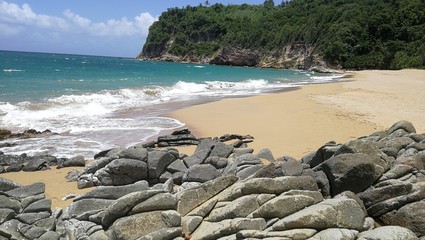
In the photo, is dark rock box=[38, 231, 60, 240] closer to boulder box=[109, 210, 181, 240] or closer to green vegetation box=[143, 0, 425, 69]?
boulder box=[109, 210, 181, 240]

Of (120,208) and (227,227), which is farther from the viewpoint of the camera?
(120,208)

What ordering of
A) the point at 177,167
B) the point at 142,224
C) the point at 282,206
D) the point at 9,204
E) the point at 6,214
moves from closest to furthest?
1. the point at 282,206
2. the point at 142,224
3. the point at 6,214
4. the point at 9,204
5. the point at 177,167

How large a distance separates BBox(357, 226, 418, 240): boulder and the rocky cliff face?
83.4 metres

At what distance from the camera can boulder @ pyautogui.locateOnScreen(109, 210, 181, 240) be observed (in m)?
6.46

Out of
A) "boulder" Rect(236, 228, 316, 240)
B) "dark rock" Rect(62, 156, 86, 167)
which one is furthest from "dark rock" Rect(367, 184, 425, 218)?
"dark rock" Rect(62, 156, 86, 167)

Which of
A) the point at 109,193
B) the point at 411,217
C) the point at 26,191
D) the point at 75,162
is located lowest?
the point at 75,162

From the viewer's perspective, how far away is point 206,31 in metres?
146

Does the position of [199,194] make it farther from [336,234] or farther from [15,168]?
[15,168]

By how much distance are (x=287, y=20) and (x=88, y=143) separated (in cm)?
11674

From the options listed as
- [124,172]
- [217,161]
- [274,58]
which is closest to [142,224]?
[124,172]

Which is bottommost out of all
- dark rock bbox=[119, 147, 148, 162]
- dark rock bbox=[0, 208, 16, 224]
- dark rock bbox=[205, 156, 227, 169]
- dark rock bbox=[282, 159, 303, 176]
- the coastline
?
the coastline

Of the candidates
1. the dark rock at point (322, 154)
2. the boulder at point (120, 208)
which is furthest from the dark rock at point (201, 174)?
the dark rock at point (322, 154)

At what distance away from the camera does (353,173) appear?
709 centimetres

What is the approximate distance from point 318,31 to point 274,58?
15394mm
